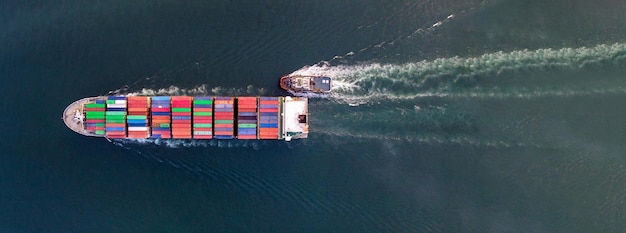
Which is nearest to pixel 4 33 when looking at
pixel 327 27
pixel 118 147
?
pixel 118 147

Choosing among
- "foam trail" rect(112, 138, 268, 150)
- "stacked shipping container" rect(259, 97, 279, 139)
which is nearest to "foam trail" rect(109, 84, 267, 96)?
"stacked shipping container" rect(259, 97, 279, 139)

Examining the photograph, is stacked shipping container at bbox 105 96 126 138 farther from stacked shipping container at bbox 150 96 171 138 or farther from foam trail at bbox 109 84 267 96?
stacked shipping container at bbox 150 96 171 138

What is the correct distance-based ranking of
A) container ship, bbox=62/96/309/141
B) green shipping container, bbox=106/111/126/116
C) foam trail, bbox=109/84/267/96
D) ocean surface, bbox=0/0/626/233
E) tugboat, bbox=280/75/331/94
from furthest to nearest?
foam trail, bbox=109/84/267/96 < ocean surface, bbox=0/0/626/233 < green shipping container, bbox=106/111/126/116 < container ship, bbox=62/96/309/141 < tugboat, bbox=280/75/331/94

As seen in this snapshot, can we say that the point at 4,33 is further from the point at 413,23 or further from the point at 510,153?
the point at 510,153

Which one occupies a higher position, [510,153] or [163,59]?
[163,59]

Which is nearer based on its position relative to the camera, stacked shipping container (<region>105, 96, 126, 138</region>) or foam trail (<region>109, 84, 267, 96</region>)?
stacked shipping container (<region>105, 96, 126, 138</region>)

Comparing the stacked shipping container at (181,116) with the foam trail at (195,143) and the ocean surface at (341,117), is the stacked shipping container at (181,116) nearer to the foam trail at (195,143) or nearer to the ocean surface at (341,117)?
the foam trail at (195,143)

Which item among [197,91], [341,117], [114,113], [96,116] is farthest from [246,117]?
[96,116]
